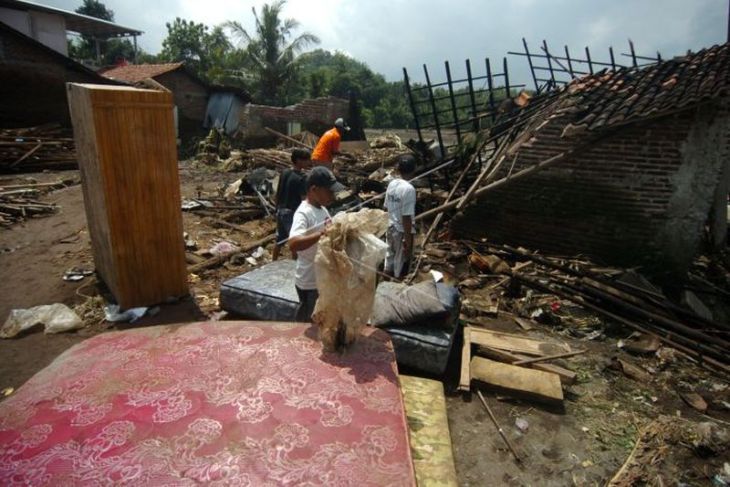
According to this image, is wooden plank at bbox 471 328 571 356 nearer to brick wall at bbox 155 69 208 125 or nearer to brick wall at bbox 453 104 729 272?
brick wall at bbox 453 104 729 272

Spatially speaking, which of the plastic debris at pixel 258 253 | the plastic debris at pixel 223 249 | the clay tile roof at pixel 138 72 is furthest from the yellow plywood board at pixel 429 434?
the clay tile roof at pixel 138 72

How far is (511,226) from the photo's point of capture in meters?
6.95

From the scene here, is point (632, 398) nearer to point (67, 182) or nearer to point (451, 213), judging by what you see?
point (451, 213)

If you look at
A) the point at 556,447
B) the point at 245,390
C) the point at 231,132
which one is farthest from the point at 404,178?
the point at 231,132

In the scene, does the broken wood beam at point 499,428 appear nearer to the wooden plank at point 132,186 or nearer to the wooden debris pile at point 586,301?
the wooden debris pile at point 586,301

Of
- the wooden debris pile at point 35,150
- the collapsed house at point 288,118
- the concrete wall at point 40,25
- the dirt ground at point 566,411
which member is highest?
the concrete wall at point 40,25

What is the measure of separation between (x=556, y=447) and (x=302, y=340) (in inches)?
86.0

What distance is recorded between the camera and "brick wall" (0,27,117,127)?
1355 centimetres

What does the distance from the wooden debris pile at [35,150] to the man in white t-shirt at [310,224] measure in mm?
12993

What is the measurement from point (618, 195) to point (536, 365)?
11.5 ft

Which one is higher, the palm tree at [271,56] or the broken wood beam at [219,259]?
the palm tree at [271,56]

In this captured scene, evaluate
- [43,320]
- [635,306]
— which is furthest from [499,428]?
[43,320]

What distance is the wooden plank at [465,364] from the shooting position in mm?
3587

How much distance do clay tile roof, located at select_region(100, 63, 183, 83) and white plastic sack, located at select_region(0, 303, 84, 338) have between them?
1730 cm
